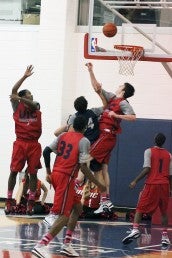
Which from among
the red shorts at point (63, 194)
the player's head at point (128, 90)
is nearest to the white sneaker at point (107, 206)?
the player's head at point (128, 90)

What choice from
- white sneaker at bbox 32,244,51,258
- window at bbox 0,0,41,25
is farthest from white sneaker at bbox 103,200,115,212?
window at bbox 0,0,41,25

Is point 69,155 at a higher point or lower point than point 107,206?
higher

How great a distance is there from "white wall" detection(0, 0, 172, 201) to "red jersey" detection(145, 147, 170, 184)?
4.23 meters

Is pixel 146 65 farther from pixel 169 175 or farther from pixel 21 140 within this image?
pixel 169 175

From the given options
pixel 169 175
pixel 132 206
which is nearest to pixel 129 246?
pixel 169 175

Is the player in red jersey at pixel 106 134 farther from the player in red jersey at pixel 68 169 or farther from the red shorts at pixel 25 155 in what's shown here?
the player in red jersey at pixel 68 169

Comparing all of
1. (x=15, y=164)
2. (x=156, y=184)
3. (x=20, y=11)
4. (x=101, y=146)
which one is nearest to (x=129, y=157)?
→ (x=101, y=146)

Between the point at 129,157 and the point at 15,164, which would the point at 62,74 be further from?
the point at 15,164

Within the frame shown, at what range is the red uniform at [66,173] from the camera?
9.46 m

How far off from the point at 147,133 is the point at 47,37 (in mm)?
3108

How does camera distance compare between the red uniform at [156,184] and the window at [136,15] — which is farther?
the window at [136,15]

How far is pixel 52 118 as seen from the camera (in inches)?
651

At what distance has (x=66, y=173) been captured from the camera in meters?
9.52

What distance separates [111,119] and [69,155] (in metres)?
3.94
